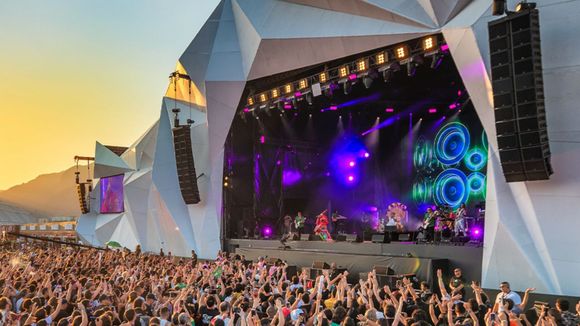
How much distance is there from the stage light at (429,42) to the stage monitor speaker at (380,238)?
6104 mm

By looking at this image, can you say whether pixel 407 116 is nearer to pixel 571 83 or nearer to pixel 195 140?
pixel 195 140

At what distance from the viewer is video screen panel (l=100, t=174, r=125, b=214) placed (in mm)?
33375

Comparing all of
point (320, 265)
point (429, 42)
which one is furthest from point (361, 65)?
point (320, 265)

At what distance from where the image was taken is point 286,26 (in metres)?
16.7

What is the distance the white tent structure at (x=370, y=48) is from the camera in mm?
10273

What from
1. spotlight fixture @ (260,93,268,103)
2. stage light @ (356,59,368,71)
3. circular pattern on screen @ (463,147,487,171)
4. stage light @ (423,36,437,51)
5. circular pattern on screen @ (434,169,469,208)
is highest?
spotlight fixture @ (260,93,268,103)

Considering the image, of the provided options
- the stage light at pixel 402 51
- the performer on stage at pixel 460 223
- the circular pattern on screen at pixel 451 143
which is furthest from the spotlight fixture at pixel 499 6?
the circular pattern on screen at pixel 451 143

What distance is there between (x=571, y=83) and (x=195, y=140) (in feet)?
50.7

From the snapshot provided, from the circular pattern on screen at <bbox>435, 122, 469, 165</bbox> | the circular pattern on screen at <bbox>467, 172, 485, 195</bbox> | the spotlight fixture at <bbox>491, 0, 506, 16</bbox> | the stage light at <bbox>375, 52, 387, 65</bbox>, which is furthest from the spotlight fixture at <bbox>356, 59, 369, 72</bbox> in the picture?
the circular pattern on screen at <bbox>467, 172, 485, 195</bbox>

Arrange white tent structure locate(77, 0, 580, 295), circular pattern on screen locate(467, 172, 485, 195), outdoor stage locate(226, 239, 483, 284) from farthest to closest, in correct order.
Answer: circular pattern on screen locate(467, 172, 485, 195) → outdoor stage locate(226, 239, 483, 284) → white tent structure locate(77, 0, 580, 295)

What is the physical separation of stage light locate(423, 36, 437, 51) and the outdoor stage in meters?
5.31

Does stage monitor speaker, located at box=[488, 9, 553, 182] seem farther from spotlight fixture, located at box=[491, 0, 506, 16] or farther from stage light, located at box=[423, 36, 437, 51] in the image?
stage light, located at box=[423, 36, 437, 51]

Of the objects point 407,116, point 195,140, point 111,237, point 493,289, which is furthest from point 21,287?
point 111,237

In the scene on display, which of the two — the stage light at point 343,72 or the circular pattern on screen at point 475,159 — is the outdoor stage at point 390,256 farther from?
the circular pattern on screen at point 475,159
